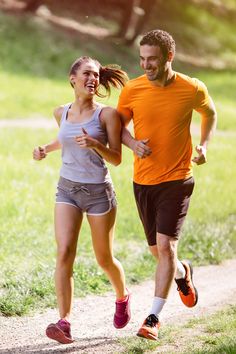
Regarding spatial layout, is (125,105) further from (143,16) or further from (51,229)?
(143,16)

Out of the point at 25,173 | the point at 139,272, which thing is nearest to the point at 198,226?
the point at 139,272

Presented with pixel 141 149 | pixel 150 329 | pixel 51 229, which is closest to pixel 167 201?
pixel 141 149

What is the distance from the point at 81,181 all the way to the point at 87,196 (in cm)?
11

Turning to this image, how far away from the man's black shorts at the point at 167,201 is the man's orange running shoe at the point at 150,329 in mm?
619

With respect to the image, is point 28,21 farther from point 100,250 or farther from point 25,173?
point 100,250

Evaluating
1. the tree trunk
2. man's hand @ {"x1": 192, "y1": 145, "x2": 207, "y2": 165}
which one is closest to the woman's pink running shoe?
man's hand @ {"x1": 192, "y1": 145, "x2": 207, "y2": 165}

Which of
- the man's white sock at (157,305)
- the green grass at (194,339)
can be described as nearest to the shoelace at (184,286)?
the green grass at (194,339)

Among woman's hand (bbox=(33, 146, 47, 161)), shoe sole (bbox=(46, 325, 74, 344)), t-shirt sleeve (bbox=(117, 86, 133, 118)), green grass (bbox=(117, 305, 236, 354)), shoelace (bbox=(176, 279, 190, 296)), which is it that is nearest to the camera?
green grass (bbox=(117, 305, 236, 354))

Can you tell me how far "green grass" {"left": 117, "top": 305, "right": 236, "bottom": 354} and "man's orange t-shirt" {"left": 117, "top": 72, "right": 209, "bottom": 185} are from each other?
1143 mm

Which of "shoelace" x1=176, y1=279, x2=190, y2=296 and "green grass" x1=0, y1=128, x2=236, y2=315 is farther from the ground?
"shoelace" x1=176, y1=279, x2=190, y2=296

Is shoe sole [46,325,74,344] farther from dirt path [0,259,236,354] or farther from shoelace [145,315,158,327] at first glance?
shoelace [145,315,158,327]

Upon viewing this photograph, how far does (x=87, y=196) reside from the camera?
21.6 ft

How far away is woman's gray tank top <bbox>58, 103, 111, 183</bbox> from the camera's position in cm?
654

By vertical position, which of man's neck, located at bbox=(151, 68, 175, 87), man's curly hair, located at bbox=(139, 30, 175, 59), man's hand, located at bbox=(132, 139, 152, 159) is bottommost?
man's hand, located at bbox=(132, 139, 152, 159)
